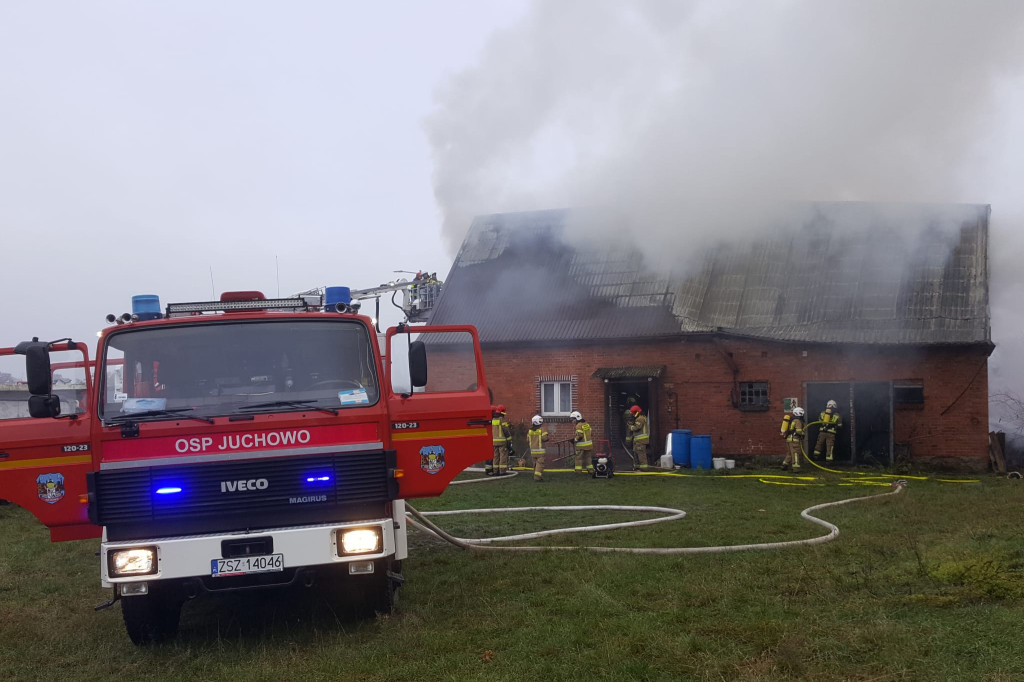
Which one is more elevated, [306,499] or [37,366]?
[37,366]

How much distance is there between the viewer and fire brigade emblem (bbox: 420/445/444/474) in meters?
6.43

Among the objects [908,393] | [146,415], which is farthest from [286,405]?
[908,393]

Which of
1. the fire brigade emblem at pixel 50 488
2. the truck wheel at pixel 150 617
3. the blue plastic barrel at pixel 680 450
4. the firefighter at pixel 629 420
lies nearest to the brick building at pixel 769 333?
the firefighter at pixel 629 420

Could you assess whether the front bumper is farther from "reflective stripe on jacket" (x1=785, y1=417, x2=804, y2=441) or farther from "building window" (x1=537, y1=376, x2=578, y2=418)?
"building window" (x1=537, y1=376, x2=578, y2=418)

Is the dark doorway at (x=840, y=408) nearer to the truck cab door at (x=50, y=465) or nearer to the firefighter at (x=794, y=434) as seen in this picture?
the firefighter at (x=794, y=434)

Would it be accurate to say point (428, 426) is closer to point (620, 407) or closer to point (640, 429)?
point (640, 429)

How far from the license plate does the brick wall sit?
16.7 metres

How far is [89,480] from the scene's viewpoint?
A: 577 centimetres

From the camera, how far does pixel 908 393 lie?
19.5m

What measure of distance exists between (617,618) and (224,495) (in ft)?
9.08

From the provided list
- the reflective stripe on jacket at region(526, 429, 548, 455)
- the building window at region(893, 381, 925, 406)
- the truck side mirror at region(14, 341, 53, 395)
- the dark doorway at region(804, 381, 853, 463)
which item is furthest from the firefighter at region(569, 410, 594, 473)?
the truck side mirror at region(14, 341, 53, 395)

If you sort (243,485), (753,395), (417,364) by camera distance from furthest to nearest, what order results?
1. (753,395)
2. (417,364)
3. (243,485)

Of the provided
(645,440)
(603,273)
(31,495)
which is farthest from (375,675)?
(603,273)

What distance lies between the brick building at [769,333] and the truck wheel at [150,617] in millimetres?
16228
